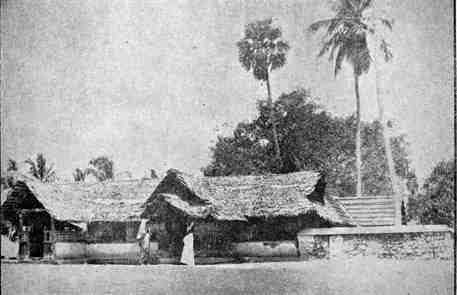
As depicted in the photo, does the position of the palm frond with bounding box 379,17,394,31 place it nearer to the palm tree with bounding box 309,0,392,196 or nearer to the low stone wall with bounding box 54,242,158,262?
the palm tree with bounding box 309,0,392,196

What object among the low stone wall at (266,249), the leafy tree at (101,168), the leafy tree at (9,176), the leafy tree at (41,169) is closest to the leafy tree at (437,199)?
the low stone wall at (266,249)

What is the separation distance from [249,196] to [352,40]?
5.17ft

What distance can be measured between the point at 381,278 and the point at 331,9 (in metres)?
2.23

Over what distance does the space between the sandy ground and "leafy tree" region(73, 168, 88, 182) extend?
2.68ft

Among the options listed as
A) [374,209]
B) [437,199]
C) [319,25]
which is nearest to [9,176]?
[319,25]

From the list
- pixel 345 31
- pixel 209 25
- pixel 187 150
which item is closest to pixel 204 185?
pixel 187 150

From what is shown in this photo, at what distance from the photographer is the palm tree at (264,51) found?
562 centimetres

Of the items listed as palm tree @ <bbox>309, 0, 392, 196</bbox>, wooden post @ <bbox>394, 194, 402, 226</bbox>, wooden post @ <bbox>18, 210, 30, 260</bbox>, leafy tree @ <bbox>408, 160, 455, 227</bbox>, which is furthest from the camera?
wooden post @ <bbox>18, 210, 30, 260</bbox>

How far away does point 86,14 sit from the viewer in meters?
6.22

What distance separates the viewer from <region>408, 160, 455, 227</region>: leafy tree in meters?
5.14

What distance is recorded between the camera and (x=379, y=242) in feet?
17.6

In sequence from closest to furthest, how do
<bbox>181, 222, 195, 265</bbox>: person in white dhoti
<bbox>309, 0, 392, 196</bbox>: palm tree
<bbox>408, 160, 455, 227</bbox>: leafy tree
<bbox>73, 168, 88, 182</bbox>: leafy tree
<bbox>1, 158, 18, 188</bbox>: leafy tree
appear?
<bbox>408, 160, 455, 227</bbox>: leafy tree → <bbox>309, 0, 392, 196</bbox>: palm tree → <bbox>181, 222, 195, 265</bbox>: person in white dhoti → <bbox>73, 168, 88, 182</bbox>: leafy tree → <bbox>1, 158, 18, 188</bbox>: leafy tree

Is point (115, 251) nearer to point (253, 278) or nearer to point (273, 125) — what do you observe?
point (253, 278)

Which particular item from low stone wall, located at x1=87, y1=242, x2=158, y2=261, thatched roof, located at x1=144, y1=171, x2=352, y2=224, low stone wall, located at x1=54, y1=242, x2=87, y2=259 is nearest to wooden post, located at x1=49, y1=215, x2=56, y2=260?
low stone wall, located at x1=54, y1=242, x2=87, y2=259
